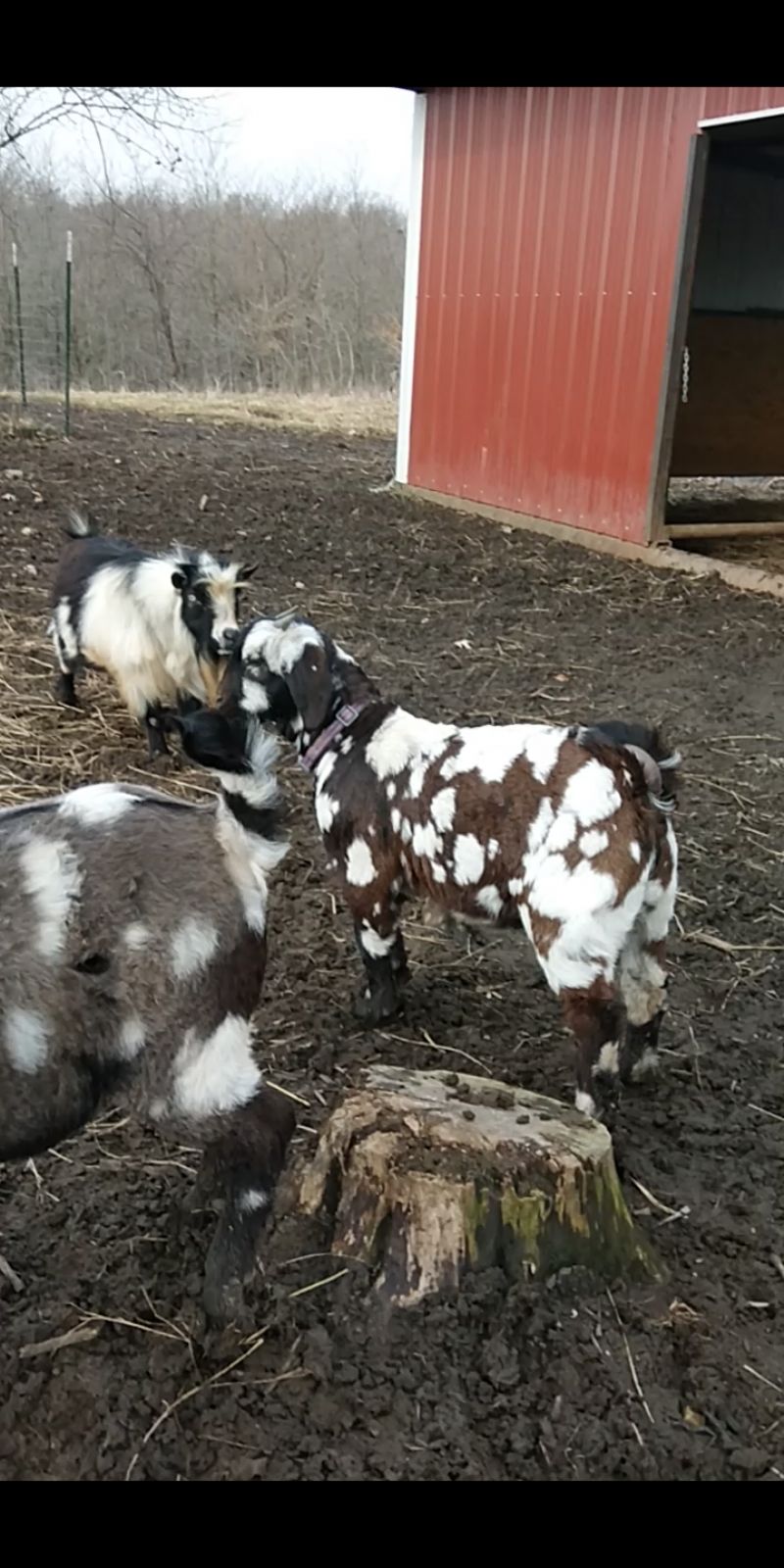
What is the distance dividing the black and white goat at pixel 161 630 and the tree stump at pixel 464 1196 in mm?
3720

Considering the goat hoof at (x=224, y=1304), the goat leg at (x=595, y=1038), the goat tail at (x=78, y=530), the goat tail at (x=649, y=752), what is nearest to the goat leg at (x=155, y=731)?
the goat tail at (x=78, y=530)

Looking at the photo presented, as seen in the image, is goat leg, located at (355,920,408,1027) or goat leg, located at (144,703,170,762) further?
goat leg, located at (144,703,170,762)

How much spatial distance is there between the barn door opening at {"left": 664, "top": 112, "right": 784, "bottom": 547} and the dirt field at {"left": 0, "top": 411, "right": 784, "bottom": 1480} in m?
7.76

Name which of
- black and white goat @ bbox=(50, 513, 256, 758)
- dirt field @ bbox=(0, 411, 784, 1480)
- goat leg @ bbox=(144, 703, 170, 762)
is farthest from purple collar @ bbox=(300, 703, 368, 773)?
goat leg @ bbox=(144, 703, 170, 762)

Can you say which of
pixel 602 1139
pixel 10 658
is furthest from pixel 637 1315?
pixel 10 658

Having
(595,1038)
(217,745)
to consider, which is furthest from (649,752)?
(217,745)

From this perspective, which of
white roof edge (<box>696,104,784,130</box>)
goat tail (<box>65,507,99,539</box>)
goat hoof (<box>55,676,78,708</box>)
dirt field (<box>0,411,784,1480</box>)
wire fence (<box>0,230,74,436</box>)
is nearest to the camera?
dirt field (<box>0,411,784,1480</box>)

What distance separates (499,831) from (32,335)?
76.0ft

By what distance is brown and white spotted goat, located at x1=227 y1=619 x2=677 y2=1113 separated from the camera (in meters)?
3.39

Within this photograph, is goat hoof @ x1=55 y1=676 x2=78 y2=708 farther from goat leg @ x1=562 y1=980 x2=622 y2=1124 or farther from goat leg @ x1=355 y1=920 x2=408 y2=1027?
goat leg @ x1=562 y1=980 x2=622 y2=1124

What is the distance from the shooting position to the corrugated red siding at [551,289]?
34.4 feet
